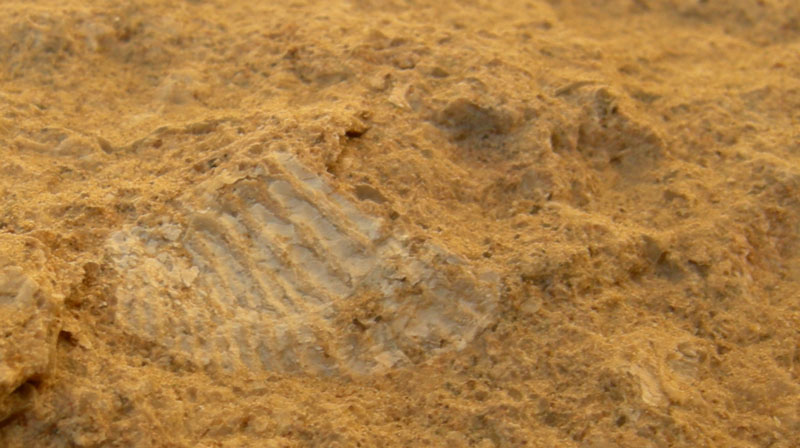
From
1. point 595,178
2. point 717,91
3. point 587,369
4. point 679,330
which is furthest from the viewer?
point 717,91

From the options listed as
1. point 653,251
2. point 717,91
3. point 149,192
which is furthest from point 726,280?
point 149,192

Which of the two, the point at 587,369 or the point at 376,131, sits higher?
the point at 376,131

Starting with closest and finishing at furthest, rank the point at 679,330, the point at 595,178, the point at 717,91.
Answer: the point at 679,330 < the point at 595,178 < the point at 717,91

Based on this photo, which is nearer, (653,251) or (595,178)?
(653,251)

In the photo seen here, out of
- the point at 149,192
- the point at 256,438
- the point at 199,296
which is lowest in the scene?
the point at 256,438

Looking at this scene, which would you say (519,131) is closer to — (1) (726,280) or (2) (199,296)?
(1) (726,280)
